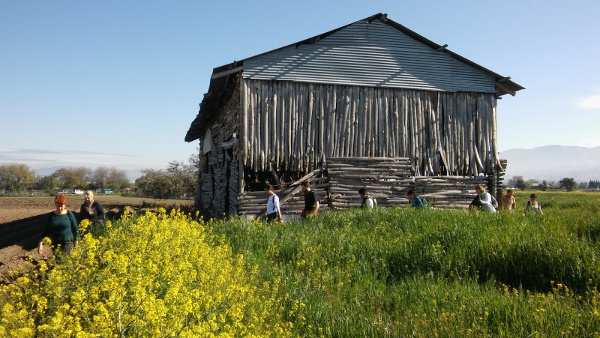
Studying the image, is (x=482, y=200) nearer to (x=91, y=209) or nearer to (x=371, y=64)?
(x=371, y=64)

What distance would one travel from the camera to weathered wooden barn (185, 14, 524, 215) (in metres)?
15.7

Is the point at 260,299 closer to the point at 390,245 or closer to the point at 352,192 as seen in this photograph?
the point at 390,245

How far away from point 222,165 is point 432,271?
13.9m

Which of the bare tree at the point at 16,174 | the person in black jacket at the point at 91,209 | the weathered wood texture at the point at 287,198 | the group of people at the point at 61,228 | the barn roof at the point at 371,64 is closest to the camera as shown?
the group of people at the point at 61,228

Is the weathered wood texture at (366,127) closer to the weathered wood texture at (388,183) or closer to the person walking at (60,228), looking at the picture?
the weathered wood texture at (388,183)

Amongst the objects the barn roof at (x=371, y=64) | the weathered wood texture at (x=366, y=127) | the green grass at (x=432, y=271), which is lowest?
the green grass at (x=432, y=271)

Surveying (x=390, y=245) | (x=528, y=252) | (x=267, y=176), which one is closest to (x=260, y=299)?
(x=390, y=245)

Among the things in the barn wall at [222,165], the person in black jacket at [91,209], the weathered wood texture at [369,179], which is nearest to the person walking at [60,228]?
the person in black jacket at [91,209]

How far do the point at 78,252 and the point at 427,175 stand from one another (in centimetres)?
1376

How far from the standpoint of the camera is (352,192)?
16500mm

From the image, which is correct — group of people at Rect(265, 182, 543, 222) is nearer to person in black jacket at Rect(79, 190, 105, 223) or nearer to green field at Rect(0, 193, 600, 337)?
green field at Rect(0, 193, 600, 337)

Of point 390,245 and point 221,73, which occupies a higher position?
point 221,73

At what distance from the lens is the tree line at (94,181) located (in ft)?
126

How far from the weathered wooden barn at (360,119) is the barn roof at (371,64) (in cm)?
4
